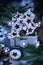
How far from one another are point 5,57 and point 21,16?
287 mm

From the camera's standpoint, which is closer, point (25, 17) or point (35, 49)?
point (35, 49)

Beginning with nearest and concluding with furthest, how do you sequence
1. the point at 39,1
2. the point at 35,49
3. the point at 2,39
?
1. the point at 35,49
2. the point at 2,39
3. the point at 39,1

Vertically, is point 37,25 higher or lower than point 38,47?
higher

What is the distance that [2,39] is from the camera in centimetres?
151

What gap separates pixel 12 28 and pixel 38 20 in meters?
0.17

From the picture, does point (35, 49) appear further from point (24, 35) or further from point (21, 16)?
point (21, 16)

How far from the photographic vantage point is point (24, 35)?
1515 mm

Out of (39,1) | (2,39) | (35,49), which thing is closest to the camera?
(35,49)

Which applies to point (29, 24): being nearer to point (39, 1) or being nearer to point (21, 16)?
point (21, 16)

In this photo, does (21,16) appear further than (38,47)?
Yes

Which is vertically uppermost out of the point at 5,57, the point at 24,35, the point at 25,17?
the point at 25,17

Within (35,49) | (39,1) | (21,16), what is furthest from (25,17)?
(35,49)

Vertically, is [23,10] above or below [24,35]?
above

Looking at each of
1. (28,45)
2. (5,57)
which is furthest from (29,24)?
(5,57)
